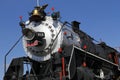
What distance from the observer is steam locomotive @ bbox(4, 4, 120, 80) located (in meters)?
11.5

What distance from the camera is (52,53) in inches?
475

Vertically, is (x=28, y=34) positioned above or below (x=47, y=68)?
A: above

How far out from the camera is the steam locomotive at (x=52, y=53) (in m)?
11.5

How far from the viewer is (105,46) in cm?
1617

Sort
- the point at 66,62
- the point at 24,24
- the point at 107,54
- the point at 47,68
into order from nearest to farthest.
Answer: the point at 66,62 < the point at 47,68 < the point at 24,24 < the point at 107,54

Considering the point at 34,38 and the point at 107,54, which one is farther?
the point at 107,54

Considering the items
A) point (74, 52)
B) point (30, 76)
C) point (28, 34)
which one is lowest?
point (30, 76)

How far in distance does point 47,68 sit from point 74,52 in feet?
4.54

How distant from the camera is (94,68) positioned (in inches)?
538

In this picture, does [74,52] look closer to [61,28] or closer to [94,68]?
[61,28]

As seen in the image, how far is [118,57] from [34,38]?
229 inches

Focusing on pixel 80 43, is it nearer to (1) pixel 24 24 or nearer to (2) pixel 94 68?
(2) pixel 94 68

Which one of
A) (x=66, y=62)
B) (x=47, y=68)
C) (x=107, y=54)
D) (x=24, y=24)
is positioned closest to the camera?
(x=66, y=62)

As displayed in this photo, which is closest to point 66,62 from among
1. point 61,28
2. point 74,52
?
point 74,52
